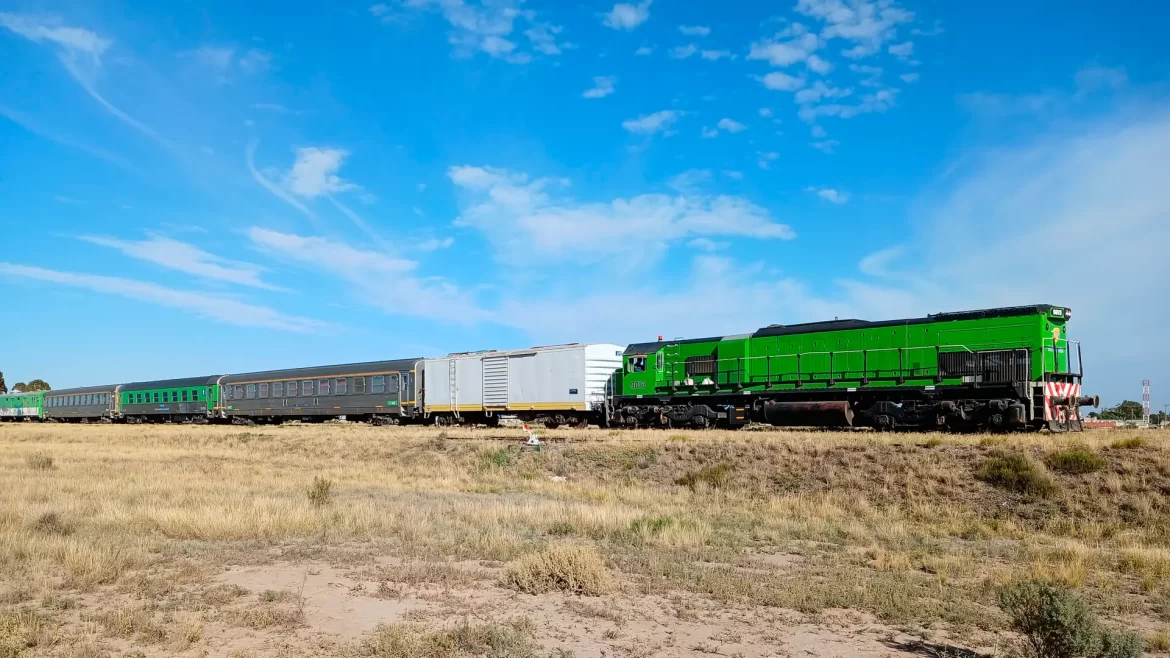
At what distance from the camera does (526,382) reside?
34.1m

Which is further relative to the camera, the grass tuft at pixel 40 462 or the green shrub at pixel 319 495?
the grass tuft at pixel 40 462

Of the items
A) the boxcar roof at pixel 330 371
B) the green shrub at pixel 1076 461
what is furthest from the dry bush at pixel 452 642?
the boxcar roof at pixel 330 371

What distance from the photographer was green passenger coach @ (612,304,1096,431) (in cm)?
2062

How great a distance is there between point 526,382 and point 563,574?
25.3 meters

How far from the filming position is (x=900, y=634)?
725 cm

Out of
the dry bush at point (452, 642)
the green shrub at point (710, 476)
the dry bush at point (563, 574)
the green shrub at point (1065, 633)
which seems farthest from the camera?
the green shrub at point (710, 476)

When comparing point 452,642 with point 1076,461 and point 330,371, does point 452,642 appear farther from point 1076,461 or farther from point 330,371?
point 330,371

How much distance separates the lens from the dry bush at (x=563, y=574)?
346 inches

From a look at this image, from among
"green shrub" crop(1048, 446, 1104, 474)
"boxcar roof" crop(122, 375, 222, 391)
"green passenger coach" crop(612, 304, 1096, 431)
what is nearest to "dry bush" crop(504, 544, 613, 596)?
"green shrub" crop(1048, 446, 1104, 474)

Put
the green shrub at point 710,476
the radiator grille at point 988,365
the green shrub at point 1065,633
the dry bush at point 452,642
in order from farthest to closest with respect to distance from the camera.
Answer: the radiator grille at point 988,365 → the green shrub at point 710,476 → the dry bush at point 452,642 → the green shrub at point 1065,633

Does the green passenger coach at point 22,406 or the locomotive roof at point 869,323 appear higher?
the locomotive roof at point 869,323

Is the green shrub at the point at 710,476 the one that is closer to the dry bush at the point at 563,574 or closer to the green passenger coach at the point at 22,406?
the dry bush at the point at 563,574

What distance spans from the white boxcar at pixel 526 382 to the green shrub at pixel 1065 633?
25405 mm

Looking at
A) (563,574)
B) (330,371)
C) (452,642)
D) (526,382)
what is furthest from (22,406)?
(452,642)
